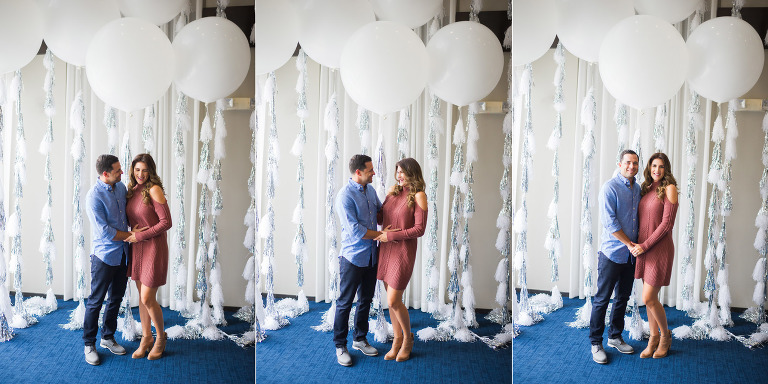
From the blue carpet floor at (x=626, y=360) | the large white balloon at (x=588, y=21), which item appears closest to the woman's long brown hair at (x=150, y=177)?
the blue carpet floor at (x=626, y=360)

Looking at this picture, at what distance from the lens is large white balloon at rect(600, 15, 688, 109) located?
9.56 ft

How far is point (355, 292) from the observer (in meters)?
3.12

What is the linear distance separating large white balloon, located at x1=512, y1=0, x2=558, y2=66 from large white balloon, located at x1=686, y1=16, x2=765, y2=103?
0.62m

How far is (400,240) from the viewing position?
3.04 meters

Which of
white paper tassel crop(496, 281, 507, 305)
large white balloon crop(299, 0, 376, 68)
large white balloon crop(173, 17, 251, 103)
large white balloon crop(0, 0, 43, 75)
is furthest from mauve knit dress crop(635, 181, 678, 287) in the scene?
large white balloon crop(0, 0, 43, 75)

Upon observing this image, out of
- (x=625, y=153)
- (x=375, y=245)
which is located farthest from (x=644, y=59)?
(x=375, y=245)

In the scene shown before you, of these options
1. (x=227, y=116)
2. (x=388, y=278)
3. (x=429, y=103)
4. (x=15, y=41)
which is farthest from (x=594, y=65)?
(x=15, y=41)

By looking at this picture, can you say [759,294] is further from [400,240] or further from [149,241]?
[149,241]

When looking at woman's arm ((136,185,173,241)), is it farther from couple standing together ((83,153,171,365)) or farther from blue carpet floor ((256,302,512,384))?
blue carpet floor ((256,302,512,384))

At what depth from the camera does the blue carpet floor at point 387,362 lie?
311cm

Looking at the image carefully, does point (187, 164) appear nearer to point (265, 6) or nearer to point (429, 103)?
point (265, 6)

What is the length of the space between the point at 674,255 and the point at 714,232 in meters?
0.21

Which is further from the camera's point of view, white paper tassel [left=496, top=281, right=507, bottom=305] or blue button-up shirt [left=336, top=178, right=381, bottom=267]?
white paper tassel [left=496, top=281, right=507, bottom=305]

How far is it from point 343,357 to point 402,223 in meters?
0.71
